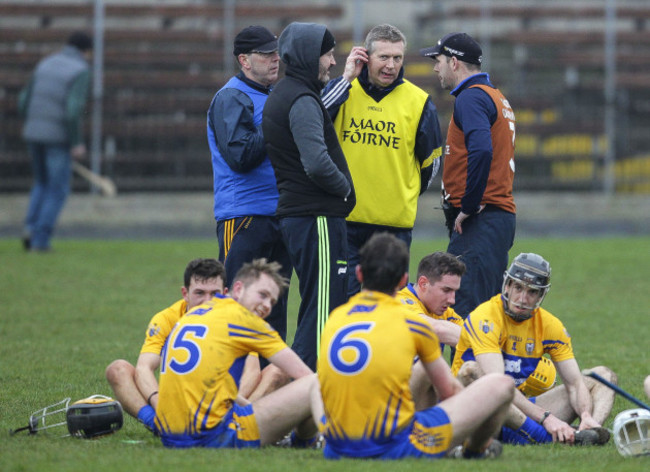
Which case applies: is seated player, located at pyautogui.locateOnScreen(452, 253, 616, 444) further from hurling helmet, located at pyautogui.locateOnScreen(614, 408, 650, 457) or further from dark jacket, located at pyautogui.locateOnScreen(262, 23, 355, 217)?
dark jacket, located at pyautogui.locateOnScreen(262, 23, 355, 217)

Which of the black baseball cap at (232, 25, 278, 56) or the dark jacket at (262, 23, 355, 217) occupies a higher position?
the black baseball cap at (232, 25, 278, 56)

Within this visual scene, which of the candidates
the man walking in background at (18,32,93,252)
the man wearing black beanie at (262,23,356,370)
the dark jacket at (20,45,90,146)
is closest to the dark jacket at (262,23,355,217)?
the man wearing black beanie at (262,23,356,370)

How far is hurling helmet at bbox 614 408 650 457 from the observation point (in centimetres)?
545

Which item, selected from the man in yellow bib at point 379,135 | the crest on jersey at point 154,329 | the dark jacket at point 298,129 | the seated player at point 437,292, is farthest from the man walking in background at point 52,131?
the seated player at point 437,292

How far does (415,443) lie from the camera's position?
17.1 ft

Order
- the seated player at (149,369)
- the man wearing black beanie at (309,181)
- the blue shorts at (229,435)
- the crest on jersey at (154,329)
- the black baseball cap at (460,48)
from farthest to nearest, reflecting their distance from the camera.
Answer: the black baseball cap at (460,48), the crest on jersey at (154,329), the man wearing black beanie at (309,181), the seated player at (149,369), the blue shorts at (229,435)

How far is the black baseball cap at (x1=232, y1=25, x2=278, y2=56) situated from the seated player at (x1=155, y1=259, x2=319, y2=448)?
2.23 m

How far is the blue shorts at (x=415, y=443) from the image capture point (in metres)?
5.16

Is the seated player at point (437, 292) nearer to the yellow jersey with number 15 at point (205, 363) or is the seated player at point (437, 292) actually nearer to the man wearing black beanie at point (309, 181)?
the man wearing black beanie at point (309, 181)

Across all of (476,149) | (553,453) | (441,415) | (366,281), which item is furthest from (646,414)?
(476,149)

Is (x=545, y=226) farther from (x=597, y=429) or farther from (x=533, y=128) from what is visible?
(x=597, y=429)

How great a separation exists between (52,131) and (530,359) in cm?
1112

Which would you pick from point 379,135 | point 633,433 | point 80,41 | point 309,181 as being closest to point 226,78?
point 80,41

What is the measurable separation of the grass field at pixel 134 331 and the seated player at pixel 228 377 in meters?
0.16
